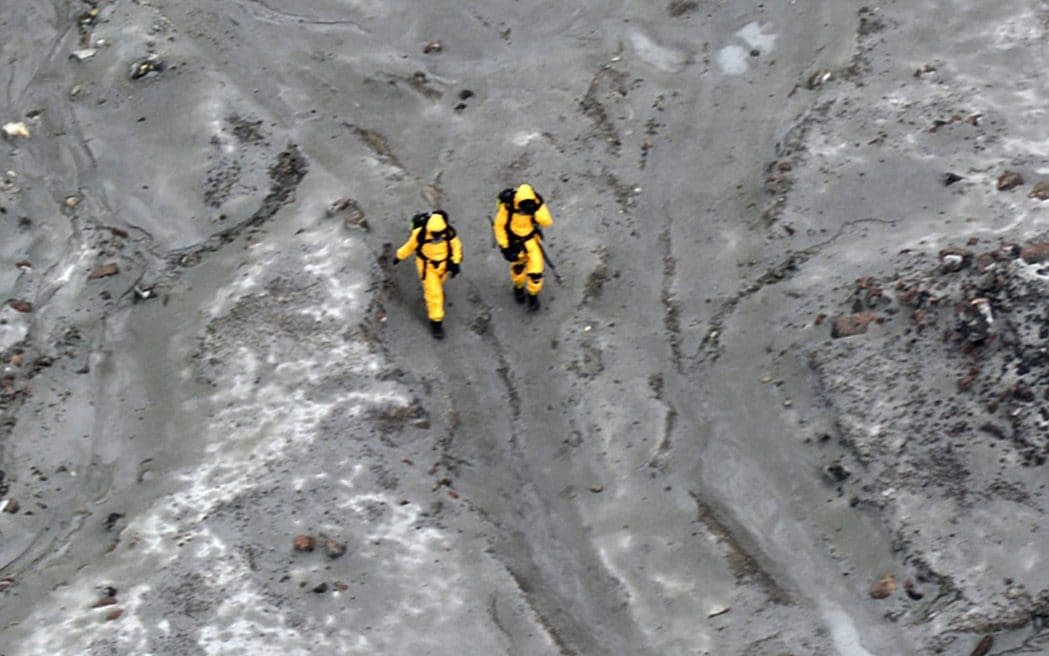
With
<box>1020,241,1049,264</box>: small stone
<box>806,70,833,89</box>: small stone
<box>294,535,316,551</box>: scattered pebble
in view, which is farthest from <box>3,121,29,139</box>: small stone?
<box>1020,241,1049,264</box>: small stone

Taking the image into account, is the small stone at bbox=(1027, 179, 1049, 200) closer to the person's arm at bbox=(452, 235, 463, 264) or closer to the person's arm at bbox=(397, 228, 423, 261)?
the person's arm at bbox=(452, 235, 463, 264)

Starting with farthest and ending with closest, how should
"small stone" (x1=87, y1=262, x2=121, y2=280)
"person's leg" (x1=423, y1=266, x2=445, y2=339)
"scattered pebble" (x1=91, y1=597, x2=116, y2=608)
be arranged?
"small stone" (x1=87, y1=262, x2=121, y2=280) → "person's leg" (x1=423, y1=266, x2=445, y2=339) → "scattered pebble" (x1=91, y1=597, x2=116, y2=608)

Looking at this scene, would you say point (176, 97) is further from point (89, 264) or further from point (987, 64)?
point (987, 64)

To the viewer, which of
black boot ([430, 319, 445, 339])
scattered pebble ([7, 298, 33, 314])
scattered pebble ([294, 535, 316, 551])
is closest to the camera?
scattered pebble ([294, 535, 316, 551])

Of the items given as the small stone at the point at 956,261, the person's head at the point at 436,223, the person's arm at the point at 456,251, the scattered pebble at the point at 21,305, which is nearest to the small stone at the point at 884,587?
the small stone at the point at 956,261

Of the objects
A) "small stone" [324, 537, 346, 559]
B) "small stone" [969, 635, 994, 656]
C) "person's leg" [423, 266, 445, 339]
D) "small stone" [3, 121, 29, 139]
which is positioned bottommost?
"small stone" [969, 635, 994, 656]

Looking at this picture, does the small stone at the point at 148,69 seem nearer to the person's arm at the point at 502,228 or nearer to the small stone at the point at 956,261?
the person's arm at the point at 502,228
